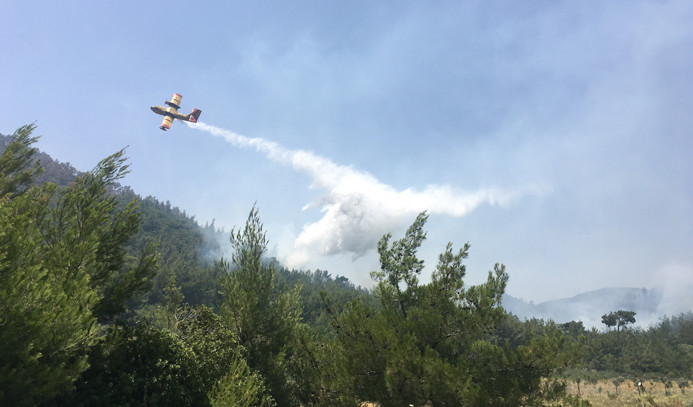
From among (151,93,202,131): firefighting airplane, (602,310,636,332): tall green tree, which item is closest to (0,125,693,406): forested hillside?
(151,93,202,131): firefighting airplane

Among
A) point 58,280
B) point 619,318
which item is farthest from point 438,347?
point 619,318

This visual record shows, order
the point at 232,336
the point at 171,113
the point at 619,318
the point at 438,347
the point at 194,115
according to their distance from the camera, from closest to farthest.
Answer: the point at 438,347, the point at 232,336, the point at 171,113, the point at 194,115, the point at 619,318

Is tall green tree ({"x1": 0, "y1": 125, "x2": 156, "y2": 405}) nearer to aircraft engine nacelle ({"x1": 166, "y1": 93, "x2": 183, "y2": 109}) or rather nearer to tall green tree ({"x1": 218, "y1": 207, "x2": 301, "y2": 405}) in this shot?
tall green tree ({"x1": 218, "y1": 207, "x2": 301, "y2": 405})

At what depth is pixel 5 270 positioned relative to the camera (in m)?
7.82

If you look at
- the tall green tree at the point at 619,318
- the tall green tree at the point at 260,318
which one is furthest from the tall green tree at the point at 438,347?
the tall green tree at the point at 619,318

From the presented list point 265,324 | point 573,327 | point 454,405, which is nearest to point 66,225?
point 265,324

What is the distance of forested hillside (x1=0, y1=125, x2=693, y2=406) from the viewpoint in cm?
826

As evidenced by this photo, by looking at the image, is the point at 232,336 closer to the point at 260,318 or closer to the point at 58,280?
the point at 260,318

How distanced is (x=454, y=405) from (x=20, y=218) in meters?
14.5

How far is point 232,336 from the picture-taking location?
15.7 meters

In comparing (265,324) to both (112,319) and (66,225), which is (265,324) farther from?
(66,225)

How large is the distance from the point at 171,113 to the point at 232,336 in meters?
82.4

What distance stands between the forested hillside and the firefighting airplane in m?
73.7

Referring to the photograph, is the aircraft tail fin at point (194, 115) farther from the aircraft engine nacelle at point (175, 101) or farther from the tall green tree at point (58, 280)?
the tall green tree at point (58, 280)
